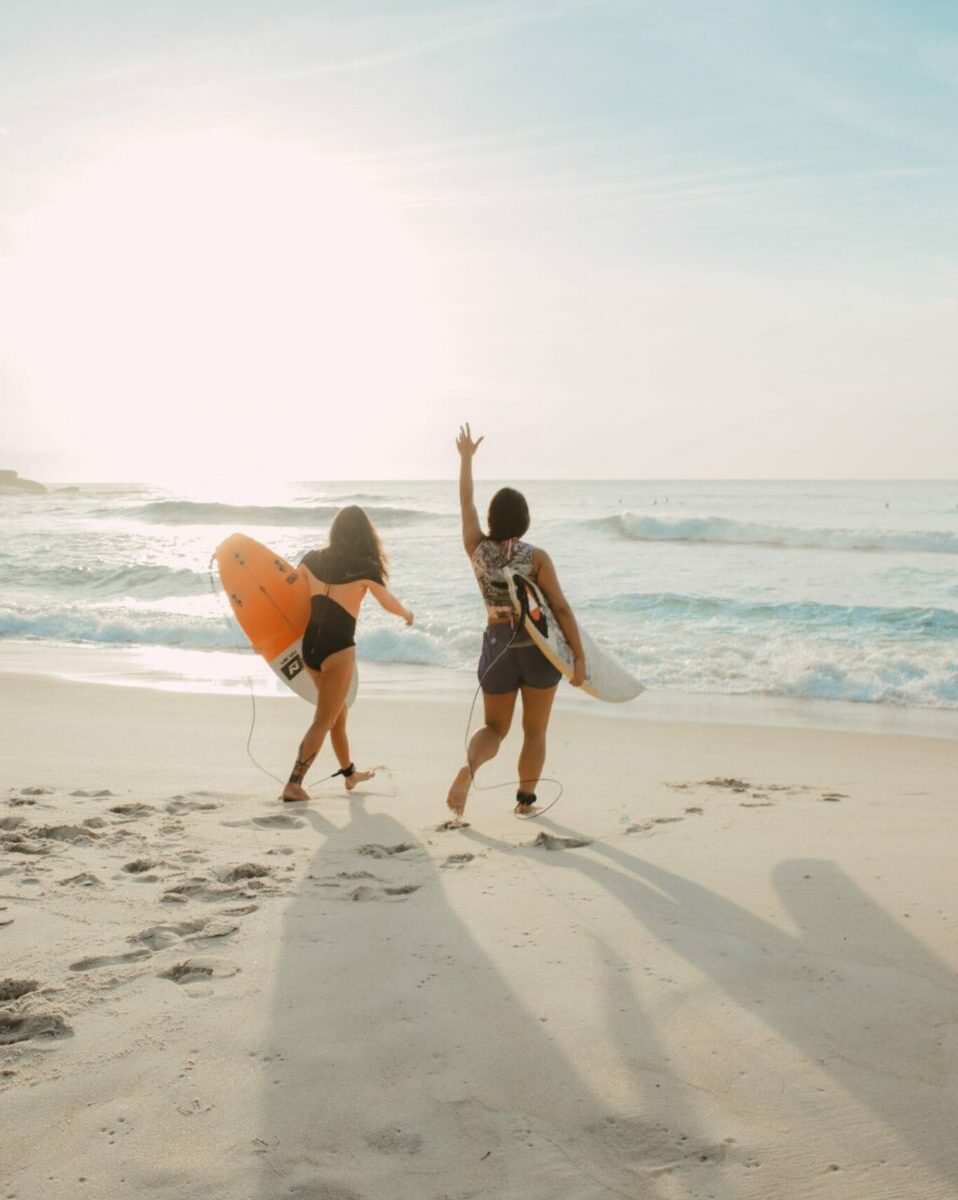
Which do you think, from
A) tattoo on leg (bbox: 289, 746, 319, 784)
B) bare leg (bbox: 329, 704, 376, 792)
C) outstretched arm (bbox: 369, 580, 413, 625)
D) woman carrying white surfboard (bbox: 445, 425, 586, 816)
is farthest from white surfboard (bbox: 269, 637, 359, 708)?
woman carrying white surfboard (bbox: 445, 425, 586, 816)

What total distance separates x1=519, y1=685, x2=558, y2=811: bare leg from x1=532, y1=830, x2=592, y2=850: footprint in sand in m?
0.57

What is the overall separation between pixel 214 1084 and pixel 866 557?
81.3ft

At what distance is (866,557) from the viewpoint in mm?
25109

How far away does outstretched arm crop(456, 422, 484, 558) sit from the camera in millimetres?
5316

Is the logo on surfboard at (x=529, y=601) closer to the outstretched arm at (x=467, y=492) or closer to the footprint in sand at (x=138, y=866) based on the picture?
the outstretched arm at (x=467, y=492)

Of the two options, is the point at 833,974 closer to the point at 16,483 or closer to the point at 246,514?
the point at 246,514

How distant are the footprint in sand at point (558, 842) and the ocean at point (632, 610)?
420cm

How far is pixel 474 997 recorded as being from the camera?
10.1 ft

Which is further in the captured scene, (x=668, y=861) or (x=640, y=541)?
(x=640, y=541)

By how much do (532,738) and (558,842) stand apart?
78cm

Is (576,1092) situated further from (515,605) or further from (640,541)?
(640,541)

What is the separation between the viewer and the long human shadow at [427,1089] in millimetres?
2246

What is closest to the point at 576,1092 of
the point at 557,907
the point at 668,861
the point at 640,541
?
the point at 557,907

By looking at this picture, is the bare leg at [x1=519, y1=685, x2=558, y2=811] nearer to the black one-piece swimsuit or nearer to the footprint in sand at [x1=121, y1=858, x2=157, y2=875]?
the black one-piece swimsuit
